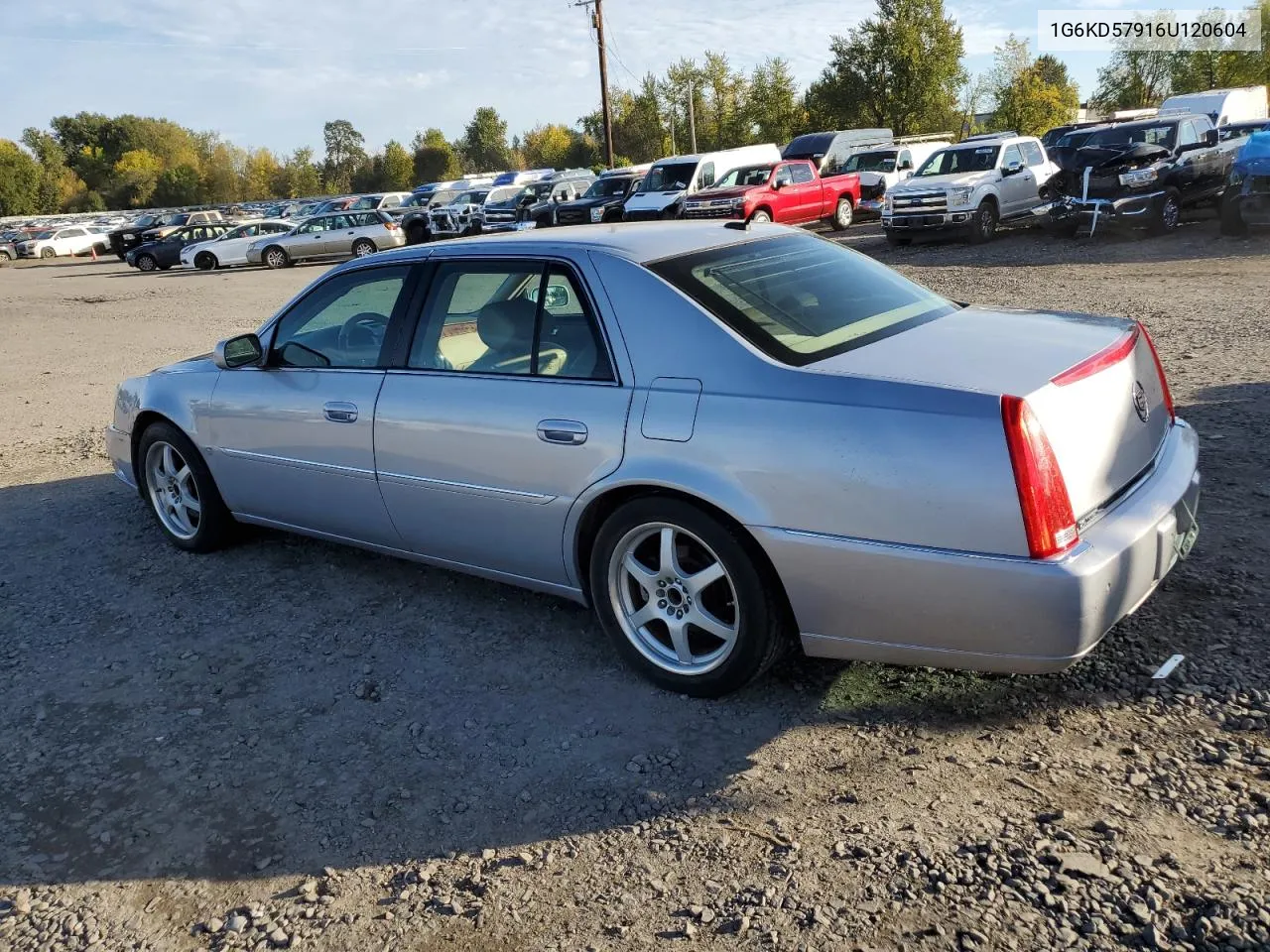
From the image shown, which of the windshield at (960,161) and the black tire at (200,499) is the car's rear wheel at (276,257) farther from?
the black tire at (200,499)

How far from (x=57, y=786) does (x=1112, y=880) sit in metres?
3.19

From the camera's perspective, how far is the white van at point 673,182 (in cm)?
2430

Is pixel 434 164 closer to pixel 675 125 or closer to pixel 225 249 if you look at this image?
pixel 675 125

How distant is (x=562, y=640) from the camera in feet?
13.6

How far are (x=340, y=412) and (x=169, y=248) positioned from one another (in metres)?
32.9

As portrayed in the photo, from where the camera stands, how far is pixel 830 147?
32438mm

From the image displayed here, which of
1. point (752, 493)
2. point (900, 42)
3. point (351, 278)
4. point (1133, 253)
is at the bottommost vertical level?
point (1133, 253)

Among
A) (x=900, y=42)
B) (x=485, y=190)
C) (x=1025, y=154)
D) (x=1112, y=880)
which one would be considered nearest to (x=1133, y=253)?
(x=1025, y=154)

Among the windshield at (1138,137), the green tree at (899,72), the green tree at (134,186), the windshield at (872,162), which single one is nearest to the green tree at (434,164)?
the green tree at (134,186)

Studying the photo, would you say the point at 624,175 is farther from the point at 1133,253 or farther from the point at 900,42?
the point at 900,42

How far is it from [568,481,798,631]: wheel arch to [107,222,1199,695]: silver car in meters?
0.01

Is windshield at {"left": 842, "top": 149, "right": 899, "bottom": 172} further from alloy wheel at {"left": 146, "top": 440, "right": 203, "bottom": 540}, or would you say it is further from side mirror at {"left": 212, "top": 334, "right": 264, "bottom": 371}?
side mirror at {"left": 212, "top": 334, "right": 264, "bottom": 371}

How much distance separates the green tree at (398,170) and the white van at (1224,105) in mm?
78701

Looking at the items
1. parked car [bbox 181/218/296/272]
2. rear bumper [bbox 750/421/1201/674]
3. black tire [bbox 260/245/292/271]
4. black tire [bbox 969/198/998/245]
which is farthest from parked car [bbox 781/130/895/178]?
rear bumper [bbox 750/421/1201/674]
